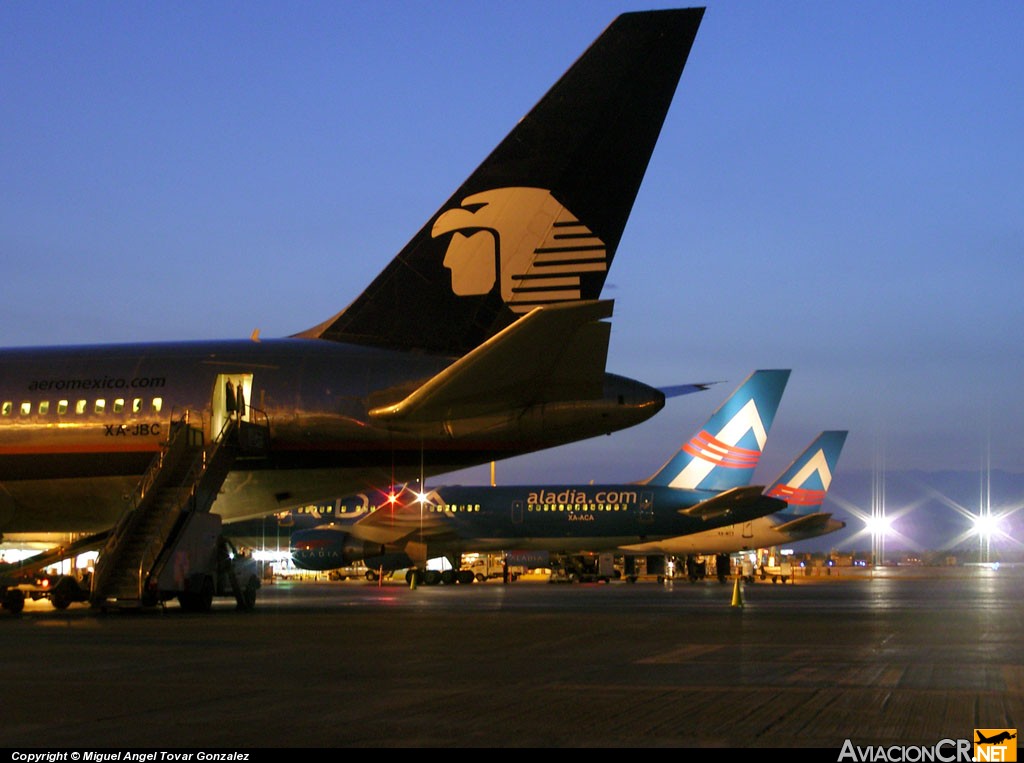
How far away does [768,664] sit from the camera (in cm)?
1324

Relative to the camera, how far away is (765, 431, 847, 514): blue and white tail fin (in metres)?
64.0

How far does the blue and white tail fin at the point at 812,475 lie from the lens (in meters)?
64.0

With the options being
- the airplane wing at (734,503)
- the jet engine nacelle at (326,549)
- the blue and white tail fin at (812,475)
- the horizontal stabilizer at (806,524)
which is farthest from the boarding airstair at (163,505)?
the blue and white tail fin at (812,475)

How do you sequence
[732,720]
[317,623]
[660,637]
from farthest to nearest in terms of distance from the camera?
[317,623] < [660,637] < [732,720]

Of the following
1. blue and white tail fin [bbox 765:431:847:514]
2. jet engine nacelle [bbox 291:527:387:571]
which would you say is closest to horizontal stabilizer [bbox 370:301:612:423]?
jet engine nacelle [bbox 291:527:387:571]

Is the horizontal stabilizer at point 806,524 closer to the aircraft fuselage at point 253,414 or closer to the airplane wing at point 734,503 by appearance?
the airplane wing at point 734,503

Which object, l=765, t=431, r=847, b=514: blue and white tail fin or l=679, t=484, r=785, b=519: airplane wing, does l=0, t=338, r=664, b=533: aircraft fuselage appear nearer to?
l=679, t=484, r=785, b=519: airplane wing

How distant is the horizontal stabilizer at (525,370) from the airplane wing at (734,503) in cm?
2743

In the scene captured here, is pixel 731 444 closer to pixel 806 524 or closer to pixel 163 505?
pixel 806 524

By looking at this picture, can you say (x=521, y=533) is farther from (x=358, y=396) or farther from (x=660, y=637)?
(x=660, y=637)

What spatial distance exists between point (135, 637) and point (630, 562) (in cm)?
4597

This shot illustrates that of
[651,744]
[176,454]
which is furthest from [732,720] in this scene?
[176,454]

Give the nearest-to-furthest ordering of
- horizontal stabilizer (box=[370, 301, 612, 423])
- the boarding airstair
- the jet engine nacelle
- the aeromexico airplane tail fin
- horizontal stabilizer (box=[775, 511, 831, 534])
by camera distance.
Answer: horizontal stabilizer (box=[370, 301, 612, 423]), the boarding airstair, the aeromexico airplane tail fin, the jet engine nacelle, horizontal stabilizer (box=[775, 511, 831, 534])

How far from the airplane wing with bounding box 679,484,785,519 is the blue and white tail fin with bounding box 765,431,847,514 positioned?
13951 mm
